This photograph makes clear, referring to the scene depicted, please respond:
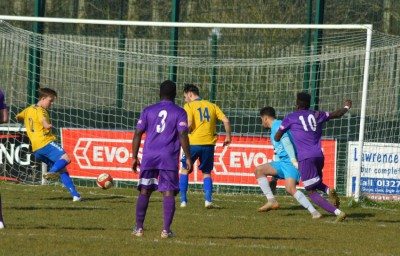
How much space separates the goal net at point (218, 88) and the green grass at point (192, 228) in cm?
151

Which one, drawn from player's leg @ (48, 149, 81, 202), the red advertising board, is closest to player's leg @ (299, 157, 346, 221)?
player's leg @ (48, 149, 81, 202)

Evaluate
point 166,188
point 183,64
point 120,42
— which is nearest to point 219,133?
point 183,64

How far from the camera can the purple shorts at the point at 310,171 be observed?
1647cm

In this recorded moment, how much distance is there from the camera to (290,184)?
56.3 ft

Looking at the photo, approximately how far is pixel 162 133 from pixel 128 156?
32.0 ft

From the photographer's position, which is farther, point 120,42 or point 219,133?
point 120,42

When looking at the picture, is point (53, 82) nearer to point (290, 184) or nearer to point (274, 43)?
point (274, 43)

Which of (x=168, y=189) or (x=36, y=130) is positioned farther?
(x=36, y=130)

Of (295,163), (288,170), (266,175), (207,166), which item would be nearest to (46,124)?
(207,166)

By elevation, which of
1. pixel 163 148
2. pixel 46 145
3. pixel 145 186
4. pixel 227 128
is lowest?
pixel 46 145

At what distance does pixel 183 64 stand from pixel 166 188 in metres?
9.85

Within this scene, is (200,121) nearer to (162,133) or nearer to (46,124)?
(46,124)

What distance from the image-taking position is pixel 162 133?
13.2 metres

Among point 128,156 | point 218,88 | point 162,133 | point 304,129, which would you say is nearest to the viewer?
point 162,133
